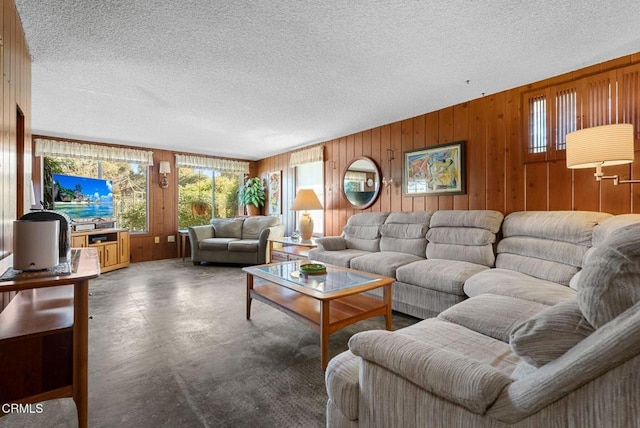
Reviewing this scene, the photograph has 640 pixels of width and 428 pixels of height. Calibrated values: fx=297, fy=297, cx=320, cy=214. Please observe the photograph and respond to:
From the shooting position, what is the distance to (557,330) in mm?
746

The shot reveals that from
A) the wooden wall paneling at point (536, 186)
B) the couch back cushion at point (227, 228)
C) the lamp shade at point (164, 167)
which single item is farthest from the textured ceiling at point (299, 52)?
the couch back cushion at point (227, 228)

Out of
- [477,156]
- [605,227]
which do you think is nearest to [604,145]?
[605,227]

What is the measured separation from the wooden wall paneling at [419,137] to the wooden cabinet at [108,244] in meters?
4.74

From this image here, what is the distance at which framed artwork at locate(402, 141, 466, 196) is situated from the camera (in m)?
3.47

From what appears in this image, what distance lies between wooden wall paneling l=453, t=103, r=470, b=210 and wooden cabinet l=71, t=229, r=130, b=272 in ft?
16.9

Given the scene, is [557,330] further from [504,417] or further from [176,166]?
[176,166]

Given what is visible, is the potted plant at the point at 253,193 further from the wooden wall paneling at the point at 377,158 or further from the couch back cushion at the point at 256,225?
the wooden wall paneling at the point at 377,158

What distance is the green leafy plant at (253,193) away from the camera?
6672 millimetres

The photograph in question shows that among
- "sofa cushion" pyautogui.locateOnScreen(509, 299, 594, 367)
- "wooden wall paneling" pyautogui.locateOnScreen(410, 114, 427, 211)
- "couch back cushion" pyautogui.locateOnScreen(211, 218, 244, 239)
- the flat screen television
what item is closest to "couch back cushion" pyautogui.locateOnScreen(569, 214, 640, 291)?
"sofa cushion" pyautogui.locateOnScreen(509, 299, 594, 367)

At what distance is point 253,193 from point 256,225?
1239 millimetres

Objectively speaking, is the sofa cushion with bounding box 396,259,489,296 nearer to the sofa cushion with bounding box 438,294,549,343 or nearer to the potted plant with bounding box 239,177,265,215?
the sofa cushion with bounding box 438,294,549,343

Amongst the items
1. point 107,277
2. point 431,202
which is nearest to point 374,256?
point 431,202

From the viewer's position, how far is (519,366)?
884 mm

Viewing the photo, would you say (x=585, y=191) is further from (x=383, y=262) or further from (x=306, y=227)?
(x=306, y=227)
